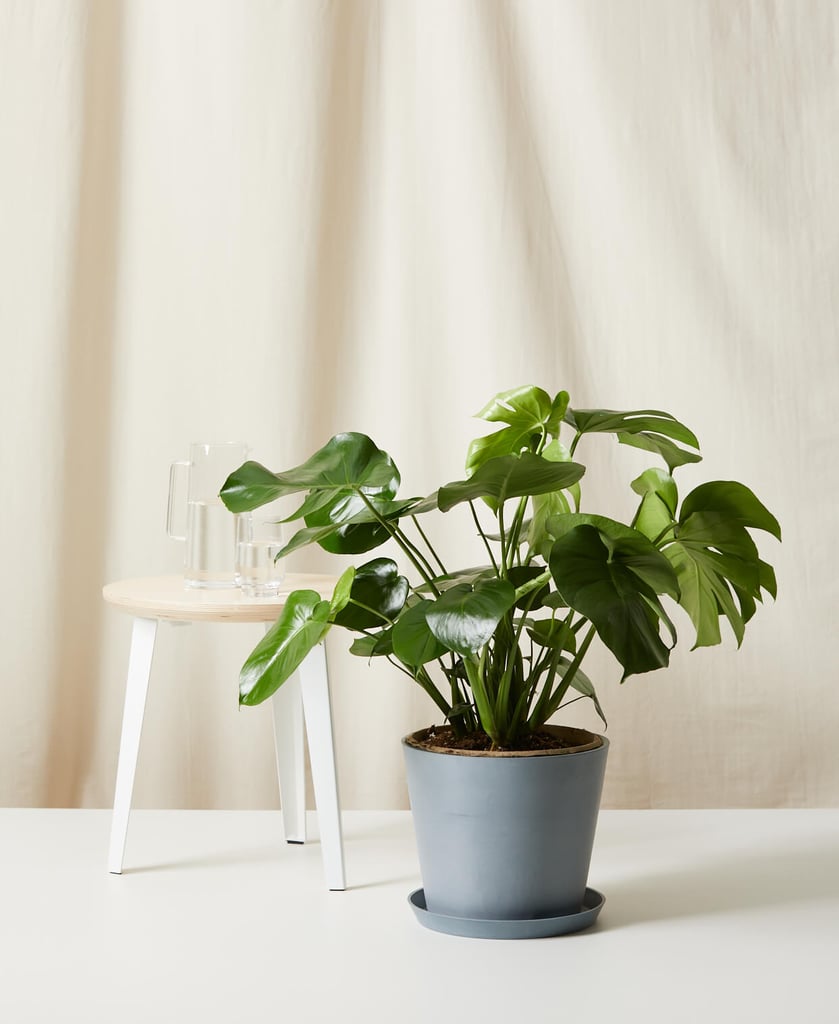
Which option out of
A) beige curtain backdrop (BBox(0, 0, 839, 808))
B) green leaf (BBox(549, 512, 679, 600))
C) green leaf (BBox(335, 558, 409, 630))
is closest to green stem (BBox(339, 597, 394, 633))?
green leaf (BBox(335, 558, 409, 630))

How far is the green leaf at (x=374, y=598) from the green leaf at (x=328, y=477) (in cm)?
11

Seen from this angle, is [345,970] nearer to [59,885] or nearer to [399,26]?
[59,885]

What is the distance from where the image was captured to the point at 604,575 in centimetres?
121

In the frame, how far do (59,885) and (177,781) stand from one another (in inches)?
17.6

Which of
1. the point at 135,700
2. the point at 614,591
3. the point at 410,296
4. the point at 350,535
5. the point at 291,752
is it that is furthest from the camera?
the point at 410,296

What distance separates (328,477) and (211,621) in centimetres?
31

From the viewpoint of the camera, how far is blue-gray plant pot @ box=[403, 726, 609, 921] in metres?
1.30

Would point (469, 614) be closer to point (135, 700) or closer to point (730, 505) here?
point (730, 505)

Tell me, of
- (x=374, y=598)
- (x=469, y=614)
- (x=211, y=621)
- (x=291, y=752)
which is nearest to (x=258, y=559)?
(x=211, y=621)

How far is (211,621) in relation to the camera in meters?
1.54

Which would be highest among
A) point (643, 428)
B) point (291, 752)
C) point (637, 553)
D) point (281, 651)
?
point (643, 428)

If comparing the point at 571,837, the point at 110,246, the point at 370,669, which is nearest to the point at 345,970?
the point at 571,837

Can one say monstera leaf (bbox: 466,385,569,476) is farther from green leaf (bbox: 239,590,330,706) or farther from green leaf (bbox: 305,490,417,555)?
green leaf (bbox: 239,590,330,706)

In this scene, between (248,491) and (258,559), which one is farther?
(258,559)
